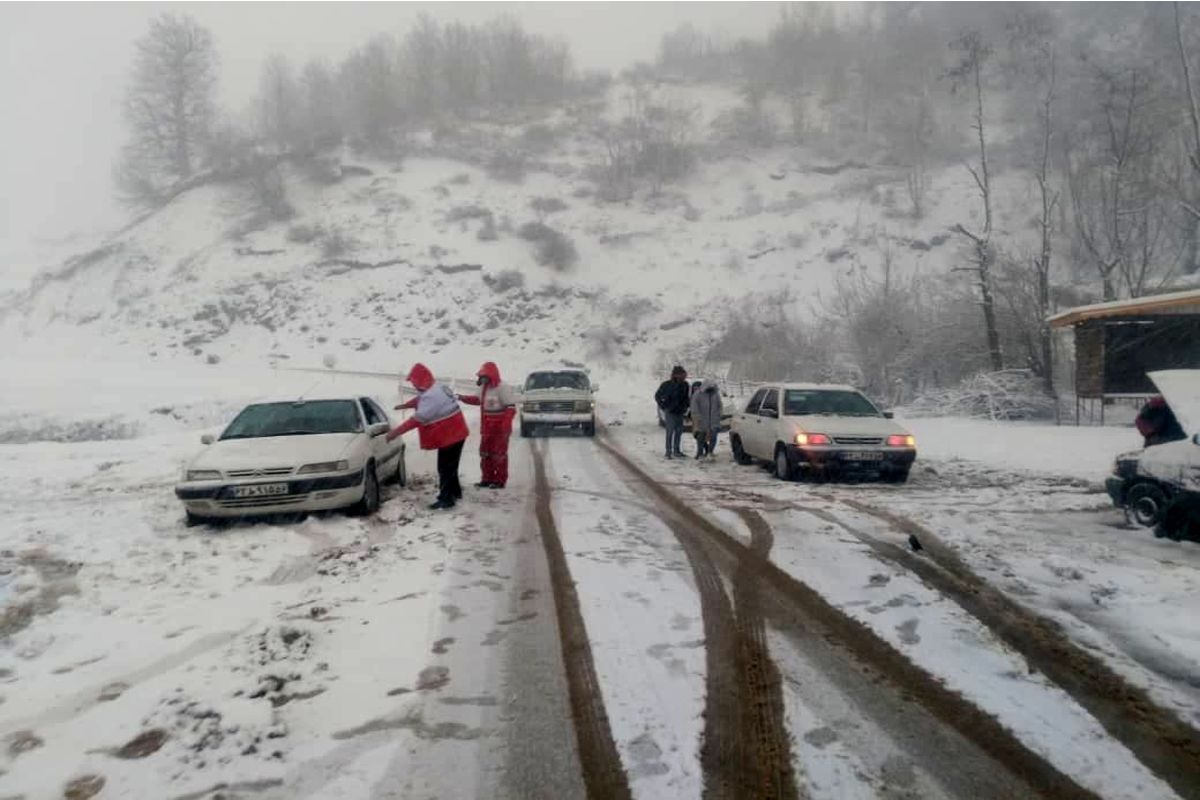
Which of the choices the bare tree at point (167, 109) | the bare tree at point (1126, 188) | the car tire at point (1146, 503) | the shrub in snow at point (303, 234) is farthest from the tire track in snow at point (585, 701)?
the bare tree at point (167, 109)

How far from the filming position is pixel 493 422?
10.4 m

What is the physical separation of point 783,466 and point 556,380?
919cm

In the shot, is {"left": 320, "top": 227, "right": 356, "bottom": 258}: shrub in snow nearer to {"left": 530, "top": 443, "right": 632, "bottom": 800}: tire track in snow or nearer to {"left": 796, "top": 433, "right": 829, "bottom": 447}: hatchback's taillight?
{"left": 796, "top": 433, "right": 829, "bottom": 447}: hatchback's taillight

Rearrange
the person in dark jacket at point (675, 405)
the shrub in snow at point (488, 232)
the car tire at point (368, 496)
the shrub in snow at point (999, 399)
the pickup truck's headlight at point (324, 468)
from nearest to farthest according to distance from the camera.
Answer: the pickup truck's headlight at point (324, 468) → the car tire at point (368, 496) → the person in dark jacket at point (675, 405) → the shrub in snow at point (999, 399) → the shrub in snow at point (488, 232)

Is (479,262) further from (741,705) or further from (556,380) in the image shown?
(741,705)

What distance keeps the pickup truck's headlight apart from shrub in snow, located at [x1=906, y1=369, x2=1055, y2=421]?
19.2 meters

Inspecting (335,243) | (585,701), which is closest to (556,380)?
(585,701)

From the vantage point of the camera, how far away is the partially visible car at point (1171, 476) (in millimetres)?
7078

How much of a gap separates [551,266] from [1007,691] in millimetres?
44823

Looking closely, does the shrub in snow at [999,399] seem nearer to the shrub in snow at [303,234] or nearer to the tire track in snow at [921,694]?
the tire track in snow at [921,694]

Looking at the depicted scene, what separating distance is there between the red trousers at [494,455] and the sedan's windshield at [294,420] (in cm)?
169

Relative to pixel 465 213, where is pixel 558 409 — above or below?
below

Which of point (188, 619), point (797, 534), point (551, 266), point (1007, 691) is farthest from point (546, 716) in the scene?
point (551, 266)

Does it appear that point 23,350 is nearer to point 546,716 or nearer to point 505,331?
point 505,331
